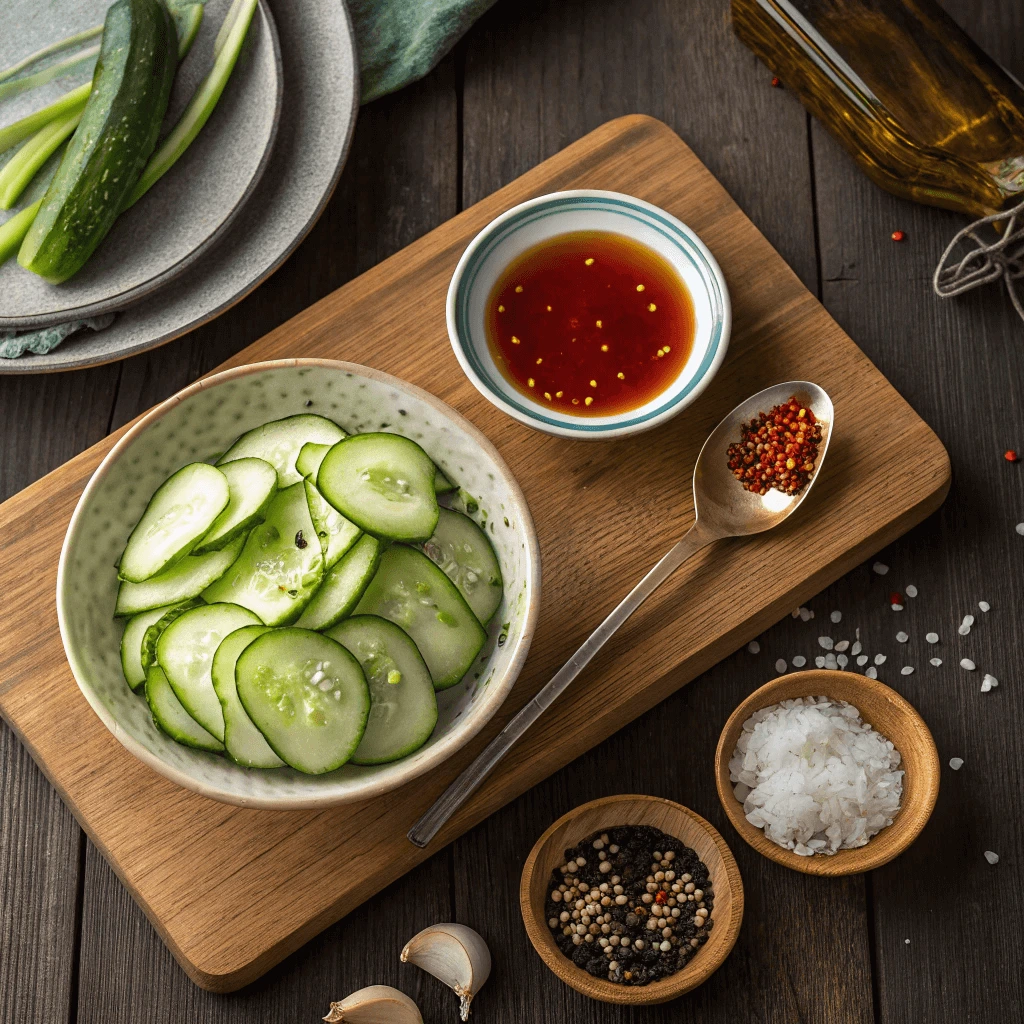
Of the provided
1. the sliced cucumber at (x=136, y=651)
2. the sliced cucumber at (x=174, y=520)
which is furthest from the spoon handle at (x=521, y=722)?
the sliced cucumber at (x=174, y=520)

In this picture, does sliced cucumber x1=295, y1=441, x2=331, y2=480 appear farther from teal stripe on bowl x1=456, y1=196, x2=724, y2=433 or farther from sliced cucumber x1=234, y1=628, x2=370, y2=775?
teal stripe on bowl x1=456, y1=196, x2=724, y2=433

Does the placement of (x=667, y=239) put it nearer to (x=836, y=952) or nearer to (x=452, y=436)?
(x=452, y=436)

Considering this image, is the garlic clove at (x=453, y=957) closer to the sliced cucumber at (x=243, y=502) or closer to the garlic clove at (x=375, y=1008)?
the garlic clove at (x=375, y=1008)

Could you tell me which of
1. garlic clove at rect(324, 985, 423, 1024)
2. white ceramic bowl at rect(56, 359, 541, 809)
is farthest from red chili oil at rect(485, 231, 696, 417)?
garlic clove at rect(324, 985, 423, 1024)

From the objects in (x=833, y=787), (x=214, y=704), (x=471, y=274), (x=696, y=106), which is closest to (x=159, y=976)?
(x=214, y=704)

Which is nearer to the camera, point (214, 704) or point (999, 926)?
point (214, 704)
